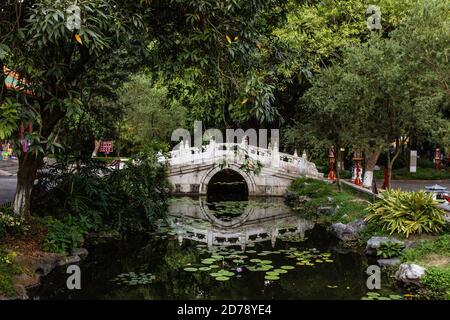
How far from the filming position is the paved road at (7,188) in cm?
1744

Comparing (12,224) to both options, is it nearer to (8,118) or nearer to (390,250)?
(8,118)

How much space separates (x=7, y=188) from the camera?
20578mm

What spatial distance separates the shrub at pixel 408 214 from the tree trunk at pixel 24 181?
874cm

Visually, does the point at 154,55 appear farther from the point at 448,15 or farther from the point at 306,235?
the point at 448,15

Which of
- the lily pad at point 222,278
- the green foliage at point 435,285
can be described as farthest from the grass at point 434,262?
the lily pad at point 222,278

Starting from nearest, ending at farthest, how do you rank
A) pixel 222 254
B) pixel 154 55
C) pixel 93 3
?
1. pixel 93 3
2. pixel 154 55
3. pixel 222 254

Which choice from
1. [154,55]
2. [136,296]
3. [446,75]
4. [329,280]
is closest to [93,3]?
[154,55]

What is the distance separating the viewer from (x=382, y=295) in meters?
9.53

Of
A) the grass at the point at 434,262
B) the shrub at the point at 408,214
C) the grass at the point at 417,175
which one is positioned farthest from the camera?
the grass at the point at 417,175

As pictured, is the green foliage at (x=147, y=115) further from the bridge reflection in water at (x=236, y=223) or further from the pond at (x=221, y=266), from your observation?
the pond at (x=221, y=266)

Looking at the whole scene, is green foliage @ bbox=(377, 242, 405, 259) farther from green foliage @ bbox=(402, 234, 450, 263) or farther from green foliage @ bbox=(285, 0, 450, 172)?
green foliage @ bbox=(285, 0, 450, 172)
